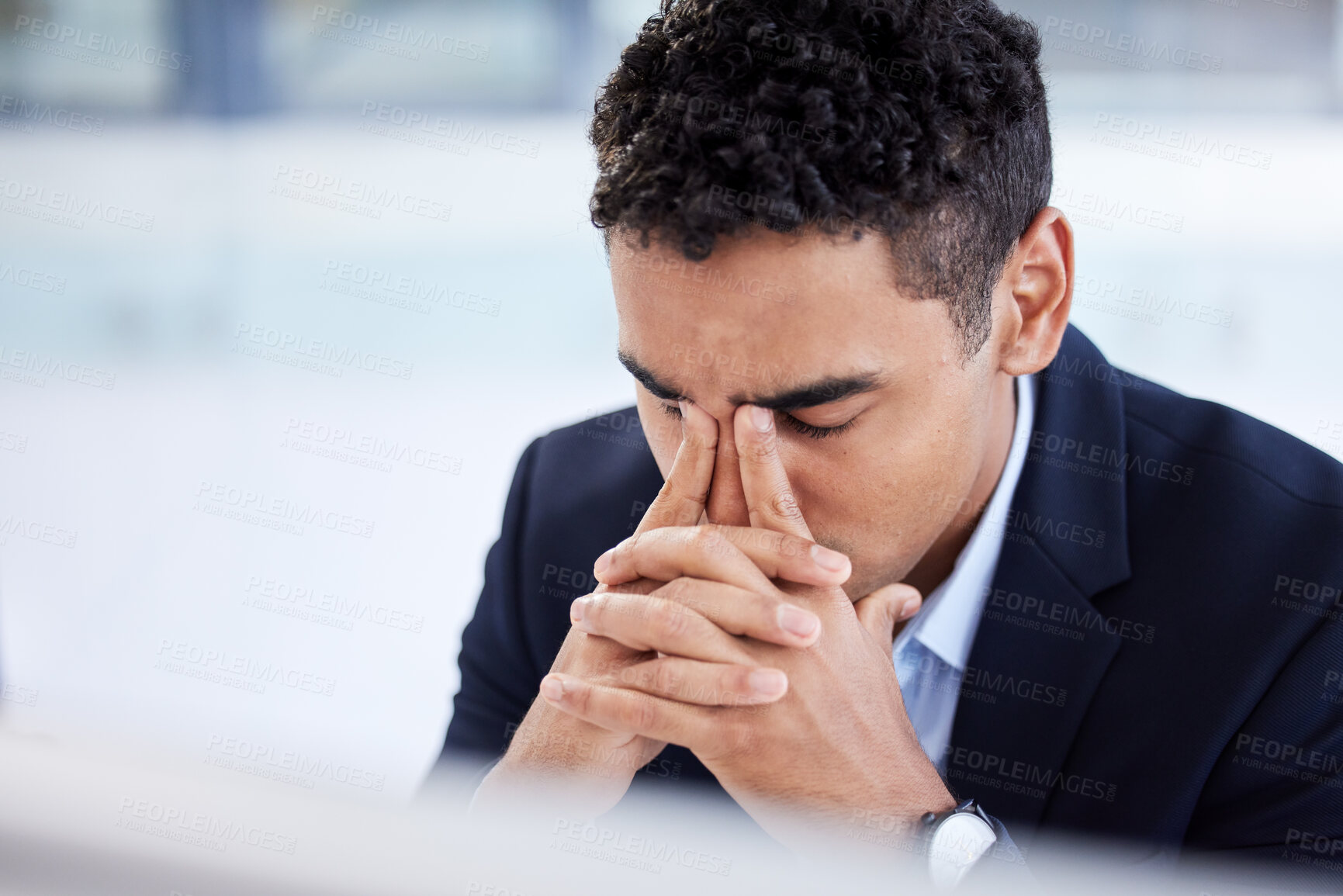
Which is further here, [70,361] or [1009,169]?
[70,361]

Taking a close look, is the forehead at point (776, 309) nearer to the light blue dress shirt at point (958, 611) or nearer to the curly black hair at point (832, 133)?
the curly black hair at point (832, 133)

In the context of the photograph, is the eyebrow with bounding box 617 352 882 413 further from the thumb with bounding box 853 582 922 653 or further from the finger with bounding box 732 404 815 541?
the thumb with bounding box 853 582 922 653

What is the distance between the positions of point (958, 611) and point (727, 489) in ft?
1.62

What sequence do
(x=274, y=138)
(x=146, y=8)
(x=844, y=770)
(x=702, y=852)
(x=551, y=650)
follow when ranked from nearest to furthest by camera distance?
(x=702, y=852)
(x=844, y=770)
(x=551, y=650)
(x=146, y=8)
(x=274, y=138)

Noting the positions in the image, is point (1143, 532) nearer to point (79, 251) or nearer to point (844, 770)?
point (844, 770)

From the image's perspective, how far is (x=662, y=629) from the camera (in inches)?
44.9

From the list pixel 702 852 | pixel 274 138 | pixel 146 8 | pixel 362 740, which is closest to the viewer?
pixel 702 852

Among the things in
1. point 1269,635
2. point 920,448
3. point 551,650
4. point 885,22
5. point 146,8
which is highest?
point 146,8

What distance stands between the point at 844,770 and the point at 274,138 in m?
4.30

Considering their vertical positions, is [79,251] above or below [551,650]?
above

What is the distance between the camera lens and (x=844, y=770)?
3.80 ft

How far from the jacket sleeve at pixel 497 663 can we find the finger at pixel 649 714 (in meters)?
0.53

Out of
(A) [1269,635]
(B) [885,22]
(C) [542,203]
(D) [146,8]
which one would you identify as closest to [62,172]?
(D) [146,8]

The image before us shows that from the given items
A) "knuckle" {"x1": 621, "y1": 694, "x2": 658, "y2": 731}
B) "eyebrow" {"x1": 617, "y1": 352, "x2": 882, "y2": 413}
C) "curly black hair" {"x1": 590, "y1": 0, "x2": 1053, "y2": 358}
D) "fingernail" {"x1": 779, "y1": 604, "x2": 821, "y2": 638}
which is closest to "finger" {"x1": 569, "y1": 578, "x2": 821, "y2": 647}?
"fingernail" {"x1": 779, "y1": 604, "x2": 821, "y2": 638}
